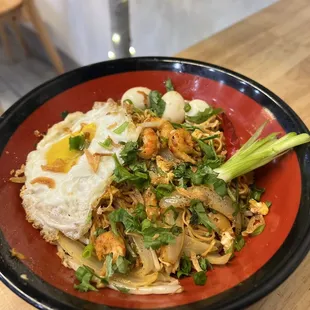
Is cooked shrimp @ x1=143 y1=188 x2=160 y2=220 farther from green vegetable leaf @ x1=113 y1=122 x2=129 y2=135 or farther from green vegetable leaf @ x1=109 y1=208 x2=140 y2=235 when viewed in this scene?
green vegetable leaf @ x1=113 y1=122 x2=129 y2=135

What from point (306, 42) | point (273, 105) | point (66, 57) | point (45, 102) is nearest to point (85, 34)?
point (66, 57)

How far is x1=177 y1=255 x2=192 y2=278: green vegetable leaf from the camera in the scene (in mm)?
931

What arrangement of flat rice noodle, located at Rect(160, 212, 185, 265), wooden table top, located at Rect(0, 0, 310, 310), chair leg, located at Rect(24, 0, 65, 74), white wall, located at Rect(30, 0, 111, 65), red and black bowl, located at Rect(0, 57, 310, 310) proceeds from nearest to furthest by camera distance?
red and black bowl, located at Rect(0, 57, 310, 310), flat rice noodle, located at Rect(160, 212, 185, 265), wooden table top, located at Rect(0, 0, 310, 310), white wall, located at Rect(30, 0, 111, 65), chair leg, located at Rect(24, 0, 65, 74)

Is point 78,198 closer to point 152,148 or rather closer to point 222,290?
point 152,148

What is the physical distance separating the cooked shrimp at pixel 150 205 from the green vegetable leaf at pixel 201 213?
9cm

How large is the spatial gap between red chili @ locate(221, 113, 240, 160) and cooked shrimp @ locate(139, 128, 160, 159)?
23 cm

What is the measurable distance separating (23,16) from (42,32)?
7.9 inches

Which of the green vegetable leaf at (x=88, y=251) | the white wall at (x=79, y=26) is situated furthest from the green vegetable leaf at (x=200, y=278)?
the white wall at (x=79, y=26)

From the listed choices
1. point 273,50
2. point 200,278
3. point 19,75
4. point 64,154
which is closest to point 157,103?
point 64,154

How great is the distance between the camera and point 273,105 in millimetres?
1138

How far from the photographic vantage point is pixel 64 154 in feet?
3.57

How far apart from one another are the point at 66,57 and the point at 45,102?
2433 mm

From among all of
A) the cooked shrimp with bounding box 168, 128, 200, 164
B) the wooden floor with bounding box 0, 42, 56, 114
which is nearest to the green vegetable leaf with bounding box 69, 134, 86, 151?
the cooked shrimp with bounding box 168, 128, 200, 164

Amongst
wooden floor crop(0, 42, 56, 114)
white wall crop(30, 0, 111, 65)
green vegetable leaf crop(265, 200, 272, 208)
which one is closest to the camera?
green vegetable leaf crop(265, 200, 272, 208)
